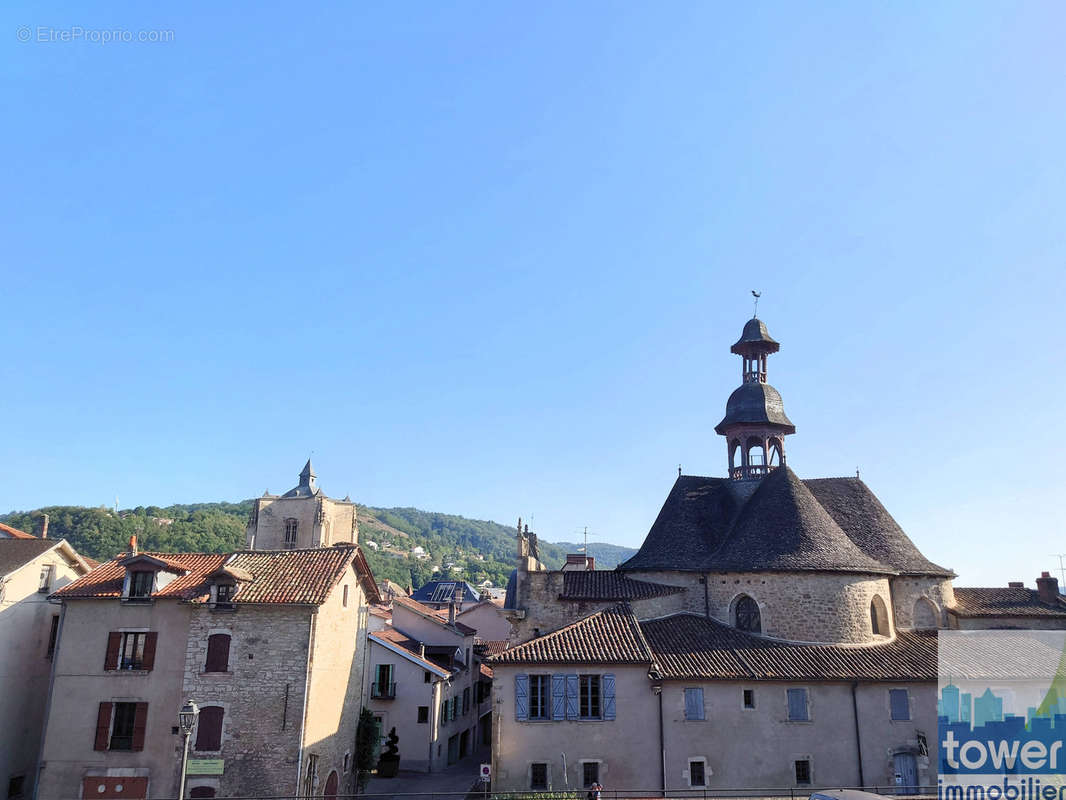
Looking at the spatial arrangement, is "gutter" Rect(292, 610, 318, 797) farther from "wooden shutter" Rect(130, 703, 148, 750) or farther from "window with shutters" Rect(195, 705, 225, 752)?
"wooden shutter" Rect(130, 703, 148, 750)

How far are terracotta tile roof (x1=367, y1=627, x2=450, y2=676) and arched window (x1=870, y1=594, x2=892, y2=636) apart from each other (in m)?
21.7

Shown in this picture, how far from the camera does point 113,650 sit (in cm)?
2769

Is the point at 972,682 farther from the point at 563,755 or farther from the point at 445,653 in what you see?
the point at 445,653

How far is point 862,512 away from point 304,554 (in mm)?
30367

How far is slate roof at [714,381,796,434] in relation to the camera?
145ft

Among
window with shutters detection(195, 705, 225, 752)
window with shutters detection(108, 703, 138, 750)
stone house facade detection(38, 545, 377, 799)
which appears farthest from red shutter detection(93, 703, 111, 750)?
window with shutters detection(195, 705, 225, 752)

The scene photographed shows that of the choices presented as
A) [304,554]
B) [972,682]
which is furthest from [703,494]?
[304,554]

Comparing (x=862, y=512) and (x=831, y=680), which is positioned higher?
(x=862, y=512)

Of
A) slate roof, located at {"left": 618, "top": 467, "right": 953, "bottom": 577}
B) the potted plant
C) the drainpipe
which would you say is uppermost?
slate roof, located at {"left": 618, "top": 467, "right": 953, "bottom": 577}

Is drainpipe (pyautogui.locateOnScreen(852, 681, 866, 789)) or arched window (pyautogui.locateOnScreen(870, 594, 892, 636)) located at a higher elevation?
arched window (pyautogui.locateOnScreen(870, 594, 892, 636))

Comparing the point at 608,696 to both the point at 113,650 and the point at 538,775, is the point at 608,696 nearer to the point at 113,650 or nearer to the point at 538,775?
the point at 538,775

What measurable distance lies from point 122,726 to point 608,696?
59.0 feet

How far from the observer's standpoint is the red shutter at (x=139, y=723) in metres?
26.7

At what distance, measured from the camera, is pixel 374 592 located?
35.3 m
